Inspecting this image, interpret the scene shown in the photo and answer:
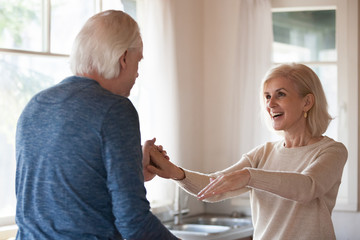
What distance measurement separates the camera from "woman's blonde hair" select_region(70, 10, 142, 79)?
1575 millimetres

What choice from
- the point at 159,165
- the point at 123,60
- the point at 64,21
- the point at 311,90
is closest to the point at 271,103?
the point at 311,90

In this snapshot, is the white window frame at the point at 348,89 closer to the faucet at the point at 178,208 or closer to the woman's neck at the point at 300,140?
the faucet at the point at 178,208

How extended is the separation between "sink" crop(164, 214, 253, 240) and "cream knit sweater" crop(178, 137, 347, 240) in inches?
51.2

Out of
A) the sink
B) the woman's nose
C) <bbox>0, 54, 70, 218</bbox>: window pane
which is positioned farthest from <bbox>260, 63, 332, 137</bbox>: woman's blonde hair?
<bbox>0, 54, 70, 218</bbox>: window pane

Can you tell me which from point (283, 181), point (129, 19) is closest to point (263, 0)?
point (283, 181)

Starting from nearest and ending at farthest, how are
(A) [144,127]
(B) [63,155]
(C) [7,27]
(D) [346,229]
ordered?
1. (B) [63,155]
2. (C) [7,27]
3. (A) [144,127]
4. (D) [346,229]

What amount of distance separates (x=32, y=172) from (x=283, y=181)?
935 mm

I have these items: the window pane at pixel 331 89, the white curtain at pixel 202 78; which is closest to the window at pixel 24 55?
the white curtain at pixel 202 78

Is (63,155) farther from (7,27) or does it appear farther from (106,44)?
(7,27)

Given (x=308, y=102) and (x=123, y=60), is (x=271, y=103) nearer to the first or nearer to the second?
A: (x=308, y=102)

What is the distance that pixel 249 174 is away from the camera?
205cm

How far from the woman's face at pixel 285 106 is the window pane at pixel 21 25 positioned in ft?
5.34

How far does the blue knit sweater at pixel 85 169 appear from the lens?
1483mm

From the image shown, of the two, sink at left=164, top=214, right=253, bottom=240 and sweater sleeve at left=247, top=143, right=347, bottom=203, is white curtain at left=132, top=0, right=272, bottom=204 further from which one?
sweater sleeve at left=247, top=143, right=347, bottom=203
